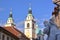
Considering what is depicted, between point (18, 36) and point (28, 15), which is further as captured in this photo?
point (28, 15)

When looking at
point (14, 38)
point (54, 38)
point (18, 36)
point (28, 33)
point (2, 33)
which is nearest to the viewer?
point (54, 38)

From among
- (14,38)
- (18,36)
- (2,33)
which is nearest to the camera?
(2,33)

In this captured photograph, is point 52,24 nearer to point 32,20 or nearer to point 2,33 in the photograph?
point 2,33

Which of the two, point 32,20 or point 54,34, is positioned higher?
point 32,20

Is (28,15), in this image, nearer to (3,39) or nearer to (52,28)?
(3,39)

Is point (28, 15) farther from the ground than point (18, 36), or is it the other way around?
point (28, 15)

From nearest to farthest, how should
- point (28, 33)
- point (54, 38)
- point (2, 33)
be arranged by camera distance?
point (54, 38) → point (2, 33) → point (28, 33)

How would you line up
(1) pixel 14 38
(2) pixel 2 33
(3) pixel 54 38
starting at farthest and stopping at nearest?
(1) pixel 14 38
(2) pixel 2 33
(3) pixel 54 38

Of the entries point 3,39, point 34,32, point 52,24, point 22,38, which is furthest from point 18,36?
point 34,32

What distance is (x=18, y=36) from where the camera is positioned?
80.4m

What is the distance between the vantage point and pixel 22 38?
84375mm

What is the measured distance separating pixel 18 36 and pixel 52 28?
63769mm

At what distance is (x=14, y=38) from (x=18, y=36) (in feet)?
19.7

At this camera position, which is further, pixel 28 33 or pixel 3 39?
pixel 28 33
